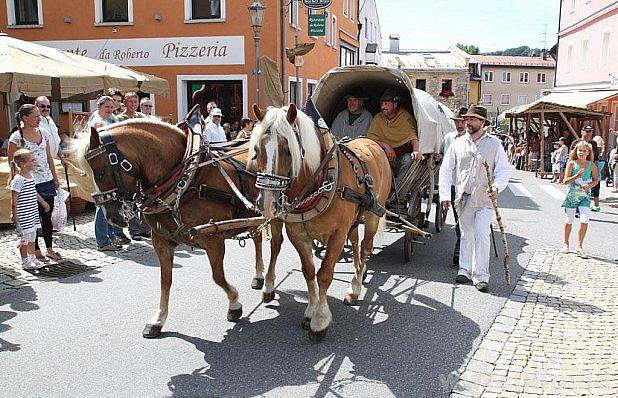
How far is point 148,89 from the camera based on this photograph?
11.6m

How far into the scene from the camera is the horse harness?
382 centimetres

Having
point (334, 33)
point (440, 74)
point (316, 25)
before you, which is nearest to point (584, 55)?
point (334, 33)

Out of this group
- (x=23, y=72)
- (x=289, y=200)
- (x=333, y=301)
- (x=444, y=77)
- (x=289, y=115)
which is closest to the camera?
(x=289, y=115)

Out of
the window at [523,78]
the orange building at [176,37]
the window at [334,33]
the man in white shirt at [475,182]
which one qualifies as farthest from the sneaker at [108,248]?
the window at [523,78]

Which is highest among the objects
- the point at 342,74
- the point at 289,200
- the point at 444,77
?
the point at 444,77

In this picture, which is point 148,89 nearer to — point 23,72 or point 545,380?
point 23,72

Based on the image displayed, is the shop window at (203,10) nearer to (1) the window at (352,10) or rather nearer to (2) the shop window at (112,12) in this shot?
(2) the shop window at (112,12)

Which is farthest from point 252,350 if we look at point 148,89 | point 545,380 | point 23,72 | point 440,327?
point 148,89

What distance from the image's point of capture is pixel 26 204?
6098 mm

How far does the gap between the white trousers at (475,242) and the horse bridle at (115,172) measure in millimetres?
3668

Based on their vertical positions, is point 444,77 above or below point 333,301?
above

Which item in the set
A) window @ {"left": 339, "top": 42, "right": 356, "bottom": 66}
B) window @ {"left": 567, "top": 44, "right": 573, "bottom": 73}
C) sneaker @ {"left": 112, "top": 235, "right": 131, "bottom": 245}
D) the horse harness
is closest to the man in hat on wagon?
the horse harness

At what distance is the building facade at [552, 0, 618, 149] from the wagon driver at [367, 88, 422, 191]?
15.5m

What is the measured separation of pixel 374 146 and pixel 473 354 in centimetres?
238
